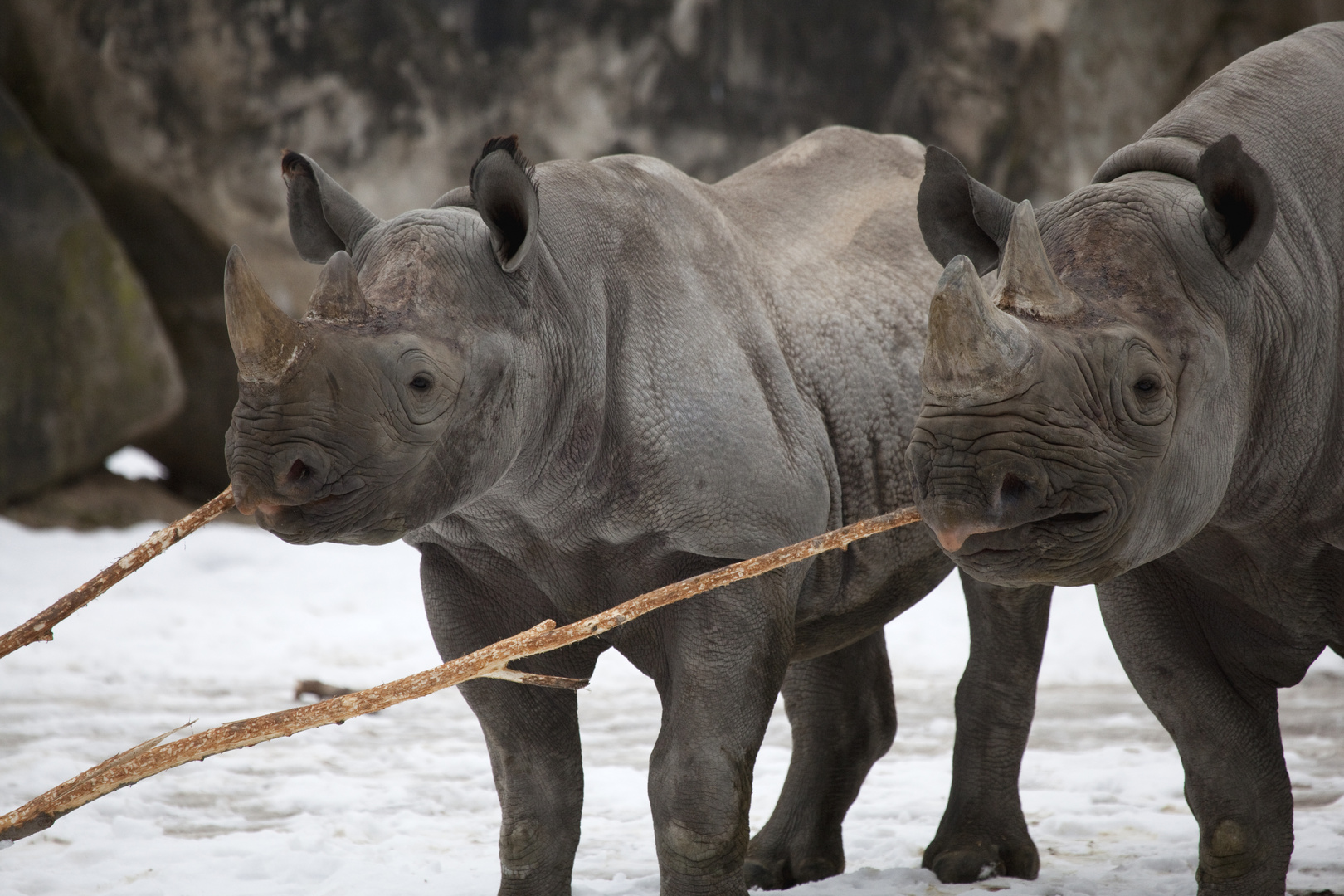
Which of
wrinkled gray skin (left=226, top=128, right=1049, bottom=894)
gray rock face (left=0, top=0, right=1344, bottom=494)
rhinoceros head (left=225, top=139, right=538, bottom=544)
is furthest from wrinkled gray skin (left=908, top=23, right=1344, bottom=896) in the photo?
gray rock face (left=0, top=0, right=1344, bottom=494)

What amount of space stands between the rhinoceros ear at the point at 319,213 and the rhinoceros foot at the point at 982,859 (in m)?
2.45

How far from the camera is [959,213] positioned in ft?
11.1

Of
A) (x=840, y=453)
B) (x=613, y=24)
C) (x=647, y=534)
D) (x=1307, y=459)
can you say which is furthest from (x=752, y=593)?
(x=613, y=24)

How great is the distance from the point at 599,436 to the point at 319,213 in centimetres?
89

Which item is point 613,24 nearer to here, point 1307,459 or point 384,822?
point 384,822

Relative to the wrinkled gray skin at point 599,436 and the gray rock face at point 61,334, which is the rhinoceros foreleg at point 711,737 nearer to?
the wrinkled gray skin at point 599,436

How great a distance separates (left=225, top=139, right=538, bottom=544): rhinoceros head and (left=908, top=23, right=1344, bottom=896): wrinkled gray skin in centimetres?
98

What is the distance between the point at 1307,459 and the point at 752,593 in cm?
124

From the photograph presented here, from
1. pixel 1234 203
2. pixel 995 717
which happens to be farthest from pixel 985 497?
pixel 995 717

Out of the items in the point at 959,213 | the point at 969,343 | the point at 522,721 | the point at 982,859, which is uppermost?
the point at 959,213

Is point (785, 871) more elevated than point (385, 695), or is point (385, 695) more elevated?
point (385, 695)

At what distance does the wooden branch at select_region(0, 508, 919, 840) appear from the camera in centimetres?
296

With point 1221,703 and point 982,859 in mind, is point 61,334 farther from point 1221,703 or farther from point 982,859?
point 1221,703

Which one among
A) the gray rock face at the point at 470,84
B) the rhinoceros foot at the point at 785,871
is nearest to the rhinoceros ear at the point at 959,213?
the rhinoceros foot at the point at 785,871
